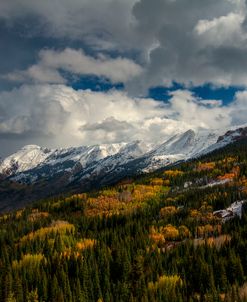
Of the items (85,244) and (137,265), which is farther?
(85,244)

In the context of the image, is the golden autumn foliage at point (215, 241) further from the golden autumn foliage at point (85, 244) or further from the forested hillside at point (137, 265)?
the golden autumn foliage at point (85, 244)

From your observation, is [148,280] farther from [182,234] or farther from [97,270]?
[182,234]

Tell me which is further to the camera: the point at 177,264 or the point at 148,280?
the point at 177,264

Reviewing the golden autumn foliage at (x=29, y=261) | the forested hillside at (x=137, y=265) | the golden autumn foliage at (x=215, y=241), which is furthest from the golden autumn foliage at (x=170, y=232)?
the golden autumn foliage at (x=29, y=261)

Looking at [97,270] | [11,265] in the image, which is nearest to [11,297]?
[97,270]

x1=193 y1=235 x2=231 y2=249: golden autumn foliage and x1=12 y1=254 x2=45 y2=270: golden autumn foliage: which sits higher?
x1=12 y1=254 x2=45 y2=270: golden autumn foliage

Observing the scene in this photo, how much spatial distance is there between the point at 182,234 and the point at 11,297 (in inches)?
3241

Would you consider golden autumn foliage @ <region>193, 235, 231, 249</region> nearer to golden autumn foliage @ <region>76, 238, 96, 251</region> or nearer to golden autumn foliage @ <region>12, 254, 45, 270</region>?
golden autumn foliage @ <region>76, 238, 96, 251</region>

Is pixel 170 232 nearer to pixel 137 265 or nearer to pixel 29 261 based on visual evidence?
pixel 137 265

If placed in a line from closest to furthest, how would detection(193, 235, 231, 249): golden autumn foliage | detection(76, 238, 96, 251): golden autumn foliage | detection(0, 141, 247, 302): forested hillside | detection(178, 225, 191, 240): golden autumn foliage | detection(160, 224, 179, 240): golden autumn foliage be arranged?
1. detection(0, 141, 247, 302): forested hillside
2. detection(193, 235, 231, 249): golden autumn foliage
3. detection(76, 238, 96, 251): golden autumn foliage
4. detection(178, 225, 191, 240): golden autumn foliage
5. detection(160, 224, 179, 240): golden autumn foliage

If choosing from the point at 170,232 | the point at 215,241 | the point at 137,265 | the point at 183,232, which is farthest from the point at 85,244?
the point at 137,265

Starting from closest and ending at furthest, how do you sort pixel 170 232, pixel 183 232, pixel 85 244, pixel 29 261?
pixel 29 261, pixel 183 232, pixel 85 244, pixel 170 232

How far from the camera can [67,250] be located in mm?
168500

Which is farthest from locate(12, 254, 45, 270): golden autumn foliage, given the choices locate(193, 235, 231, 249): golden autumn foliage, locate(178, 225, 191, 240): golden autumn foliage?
locate(193, 235, 231, 249): golden autumn foliage
